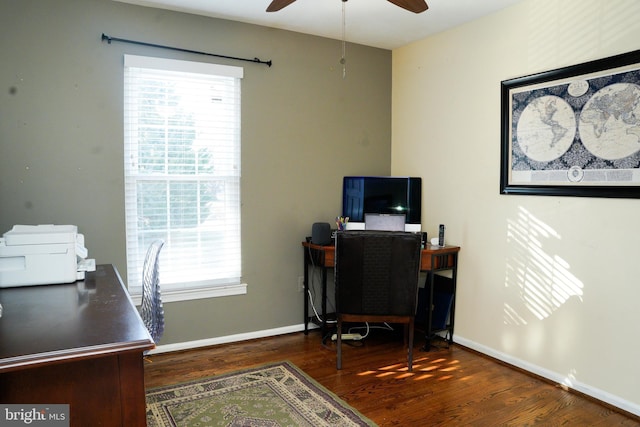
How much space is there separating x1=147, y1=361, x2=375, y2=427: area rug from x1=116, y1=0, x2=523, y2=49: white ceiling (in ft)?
8.22

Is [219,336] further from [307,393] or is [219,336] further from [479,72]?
[479,72]

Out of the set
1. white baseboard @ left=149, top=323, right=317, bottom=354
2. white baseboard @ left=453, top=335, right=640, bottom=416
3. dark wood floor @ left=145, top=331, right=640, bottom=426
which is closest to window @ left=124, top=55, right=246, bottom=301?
white baseboard @ left=149, top=323, right=317, bottom=354

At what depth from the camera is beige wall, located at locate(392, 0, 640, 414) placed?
2.60 meters

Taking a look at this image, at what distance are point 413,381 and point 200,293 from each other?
1.66m

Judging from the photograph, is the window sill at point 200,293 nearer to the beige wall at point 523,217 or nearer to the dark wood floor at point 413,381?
the dark wood floor at point 413,381

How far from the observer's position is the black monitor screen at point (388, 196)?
3.91 m

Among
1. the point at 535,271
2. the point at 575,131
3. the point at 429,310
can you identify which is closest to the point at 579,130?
the point at 575,131

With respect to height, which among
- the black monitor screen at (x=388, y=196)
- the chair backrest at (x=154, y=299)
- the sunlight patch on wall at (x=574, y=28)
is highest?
the sunlight patch on wall at (x=574, y=28)

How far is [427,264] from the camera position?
3443mm

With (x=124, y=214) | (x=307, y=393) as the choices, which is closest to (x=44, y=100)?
(x=124, y=214)

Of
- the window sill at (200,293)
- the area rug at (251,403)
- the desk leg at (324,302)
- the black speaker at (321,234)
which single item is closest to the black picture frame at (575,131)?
the black speaker at (321,234)

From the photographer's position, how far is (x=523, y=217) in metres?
3.13

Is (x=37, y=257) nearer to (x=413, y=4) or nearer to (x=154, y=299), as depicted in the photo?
(x=154, y=299)

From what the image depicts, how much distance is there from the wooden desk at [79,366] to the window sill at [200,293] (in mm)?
1668
